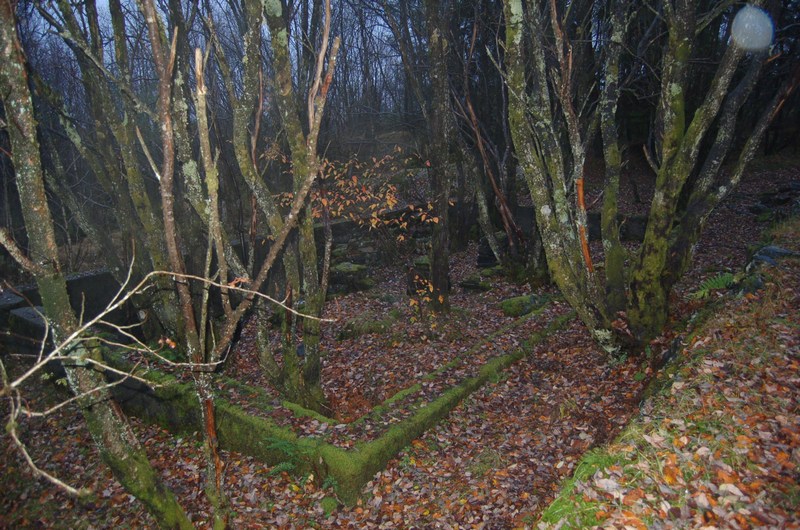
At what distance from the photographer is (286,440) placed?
17.9ft

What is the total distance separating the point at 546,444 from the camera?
535cm

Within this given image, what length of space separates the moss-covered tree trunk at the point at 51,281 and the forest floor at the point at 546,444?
1.45 metres

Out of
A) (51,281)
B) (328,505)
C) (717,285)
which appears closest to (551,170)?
(717,285)

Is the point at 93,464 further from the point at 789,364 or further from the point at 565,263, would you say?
the point at 789,364

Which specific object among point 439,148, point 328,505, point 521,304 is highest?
point 439,148

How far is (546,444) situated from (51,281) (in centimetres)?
508

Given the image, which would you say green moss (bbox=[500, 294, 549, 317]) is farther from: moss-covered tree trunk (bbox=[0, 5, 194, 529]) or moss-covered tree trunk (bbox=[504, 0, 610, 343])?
moss-covered tree trunk (bbox=[0, 5, 194, 529])

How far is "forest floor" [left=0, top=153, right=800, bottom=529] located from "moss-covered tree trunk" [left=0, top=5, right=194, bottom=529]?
1451 mm

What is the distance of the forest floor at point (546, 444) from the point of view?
3580mm

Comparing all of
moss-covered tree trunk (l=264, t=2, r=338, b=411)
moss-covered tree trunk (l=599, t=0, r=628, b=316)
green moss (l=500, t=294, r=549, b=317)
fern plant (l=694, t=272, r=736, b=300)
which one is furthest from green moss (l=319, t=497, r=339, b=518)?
fern plant (l=694, t=272, r=736, b=300)

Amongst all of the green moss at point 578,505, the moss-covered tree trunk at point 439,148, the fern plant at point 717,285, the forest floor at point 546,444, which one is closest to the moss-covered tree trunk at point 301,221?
the forest floor at point 546,444

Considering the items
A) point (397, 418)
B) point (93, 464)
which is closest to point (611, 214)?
point (397, 418)

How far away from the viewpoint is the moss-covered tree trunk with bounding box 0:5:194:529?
11.2 feet

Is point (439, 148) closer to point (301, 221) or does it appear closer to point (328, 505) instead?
point (301, 221)
